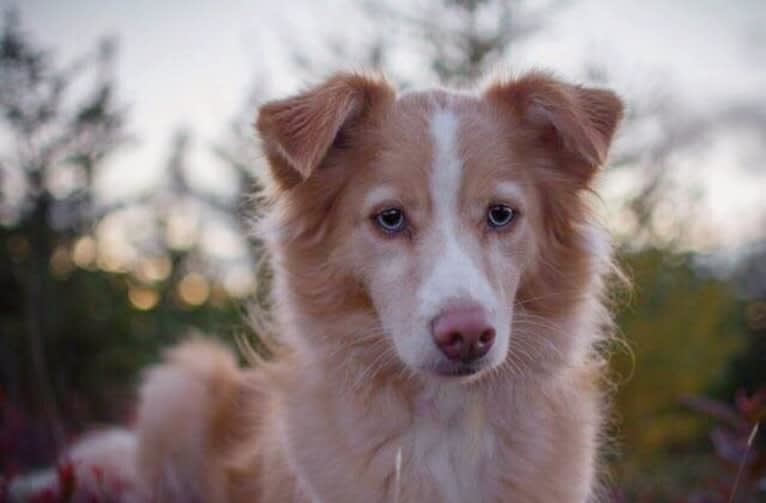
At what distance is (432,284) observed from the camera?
2941mm

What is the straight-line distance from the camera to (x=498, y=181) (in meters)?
3.33

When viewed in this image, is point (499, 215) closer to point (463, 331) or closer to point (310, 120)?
point (463, 331)

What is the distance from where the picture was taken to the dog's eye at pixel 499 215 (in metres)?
3.27

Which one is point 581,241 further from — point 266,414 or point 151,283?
point 151,283

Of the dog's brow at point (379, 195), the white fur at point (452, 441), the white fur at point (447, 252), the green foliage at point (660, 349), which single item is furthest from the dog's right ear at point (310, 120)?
the green foliage at point (660, 349)

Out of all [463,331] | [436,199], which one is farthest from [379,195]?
[463,331]

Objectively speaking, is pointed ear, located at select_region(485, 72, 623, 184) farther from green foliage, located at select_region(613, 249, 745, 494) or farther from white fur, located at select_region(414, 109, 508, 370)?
green foliage, located at select_region(613, 249, 745, 494)

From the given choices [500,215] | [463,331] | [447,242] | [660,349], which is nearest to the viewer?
[463,331]

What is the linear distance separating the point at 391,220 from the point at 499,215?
0.42m

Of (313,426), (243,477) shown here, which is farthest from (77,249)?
(313,426)

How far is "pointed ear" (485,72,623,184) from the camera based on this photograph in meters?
3.39

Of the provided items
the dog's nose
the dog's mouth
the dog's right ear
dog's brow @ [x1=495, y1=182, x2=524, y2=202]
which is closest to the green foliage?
dog's brow @ [x1=495, y1=182, x2=524, y2=202]

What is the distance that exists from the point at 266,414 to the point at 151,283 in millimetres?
3867

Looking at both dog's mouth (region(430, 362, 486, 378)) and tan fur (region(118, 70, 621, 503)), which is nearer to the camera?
dog's mouth (region(430, 362, 486, 378))
